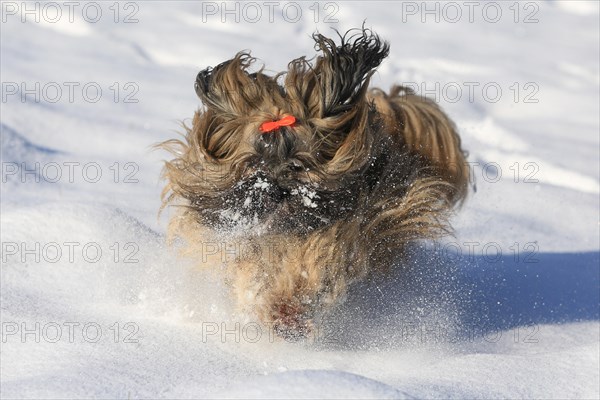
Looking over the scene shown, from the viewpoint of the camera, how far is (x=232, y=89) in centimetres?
293

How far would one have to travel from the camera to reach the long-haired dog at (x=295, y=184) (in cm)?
277

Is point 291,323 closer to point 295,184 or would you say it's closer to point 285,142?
point 295,184

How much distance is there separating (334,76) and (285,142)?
310mm

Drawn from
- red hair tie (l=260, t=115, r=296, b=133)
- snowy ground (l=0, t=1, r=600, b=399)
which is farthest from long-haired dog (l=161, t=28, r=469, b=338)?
snowy ground (l=0, t=1, r=600, b=399)

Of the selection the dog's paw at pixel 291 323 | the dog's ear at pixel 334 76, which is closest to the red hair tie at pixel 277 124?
the dog's ear at pixel 334 76

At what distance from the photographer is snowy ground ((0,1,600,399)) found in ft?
8.17

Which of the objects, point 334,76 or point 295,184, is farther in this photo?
point 334,76

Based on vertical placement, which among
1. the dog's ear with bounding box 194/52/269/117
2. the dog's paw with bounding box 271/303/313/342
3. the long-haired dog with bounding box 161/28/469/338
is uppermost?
the dog's ear with bounding box 194/52/269/117

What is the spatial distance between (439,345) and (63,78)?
4.11 m

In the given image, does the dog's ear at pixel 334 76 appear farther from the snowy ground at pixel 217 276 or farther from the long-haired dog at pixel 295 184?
the snowy ground at pixel 217 276

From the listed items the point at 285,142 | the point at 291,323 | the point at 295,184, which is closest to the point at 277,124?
the point at 285,142

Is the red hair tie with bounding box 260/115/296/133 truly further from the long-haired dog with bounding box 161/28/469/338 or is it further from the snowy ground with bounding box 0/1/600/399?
the snowy ground with bounding box 0/1/600/399

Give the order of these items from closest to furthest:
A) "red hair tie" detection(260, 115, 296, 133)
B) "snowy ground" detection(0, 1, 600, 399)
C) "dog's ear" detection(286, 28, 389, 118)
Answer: "snowy ground" detection(0, 1, 600, 399) → "red hair tie" detection(260, 115, 296, 133) → "dog's ear" detection(286, 28, 389, 118)

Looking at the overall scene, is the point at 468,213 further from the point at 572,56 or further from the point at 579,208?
the point at 572,56
